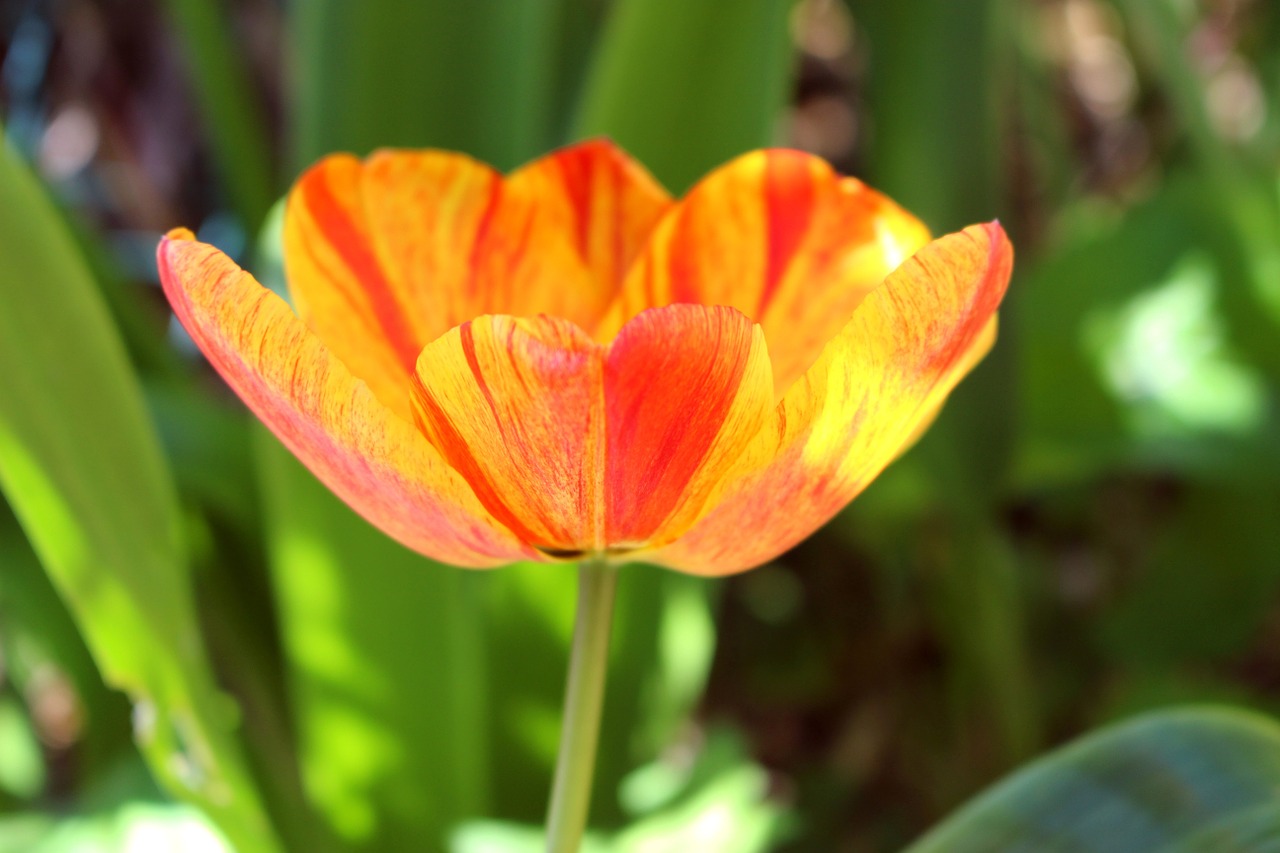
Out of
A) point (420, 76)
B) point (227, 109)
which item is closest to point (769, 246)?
point (420, 76)

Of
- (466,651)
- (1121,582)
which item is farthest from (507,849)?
(1121,582)

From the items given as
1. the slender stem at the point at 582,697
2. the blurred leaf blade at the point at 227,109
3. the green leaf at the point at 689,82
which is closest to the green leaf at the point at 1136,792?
the slender stem at the point at 582,697

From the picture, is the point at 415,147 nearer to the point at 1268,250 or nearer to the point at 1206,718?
the point at 1206,718

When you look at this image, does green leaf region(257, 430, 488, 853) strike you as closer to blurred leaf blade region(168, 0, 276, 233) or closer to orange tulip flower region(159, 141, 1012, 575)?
orange tulip flower region(159, 141, 1012, 575)

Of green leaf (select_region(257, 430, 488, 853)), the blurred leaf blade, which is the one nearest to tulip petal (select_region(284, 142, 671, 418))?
green leaf (select_region(257, 430, 488, 853))

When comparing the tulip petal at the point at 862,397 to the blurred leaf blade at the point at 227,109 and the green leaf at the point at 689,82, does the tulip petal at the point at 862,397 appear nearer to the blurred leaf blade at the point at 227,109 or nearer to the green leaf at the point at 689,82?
the green leaf at the point at 689,82

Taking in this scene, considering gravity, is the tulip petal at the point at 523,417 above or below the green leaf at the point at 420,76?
below
